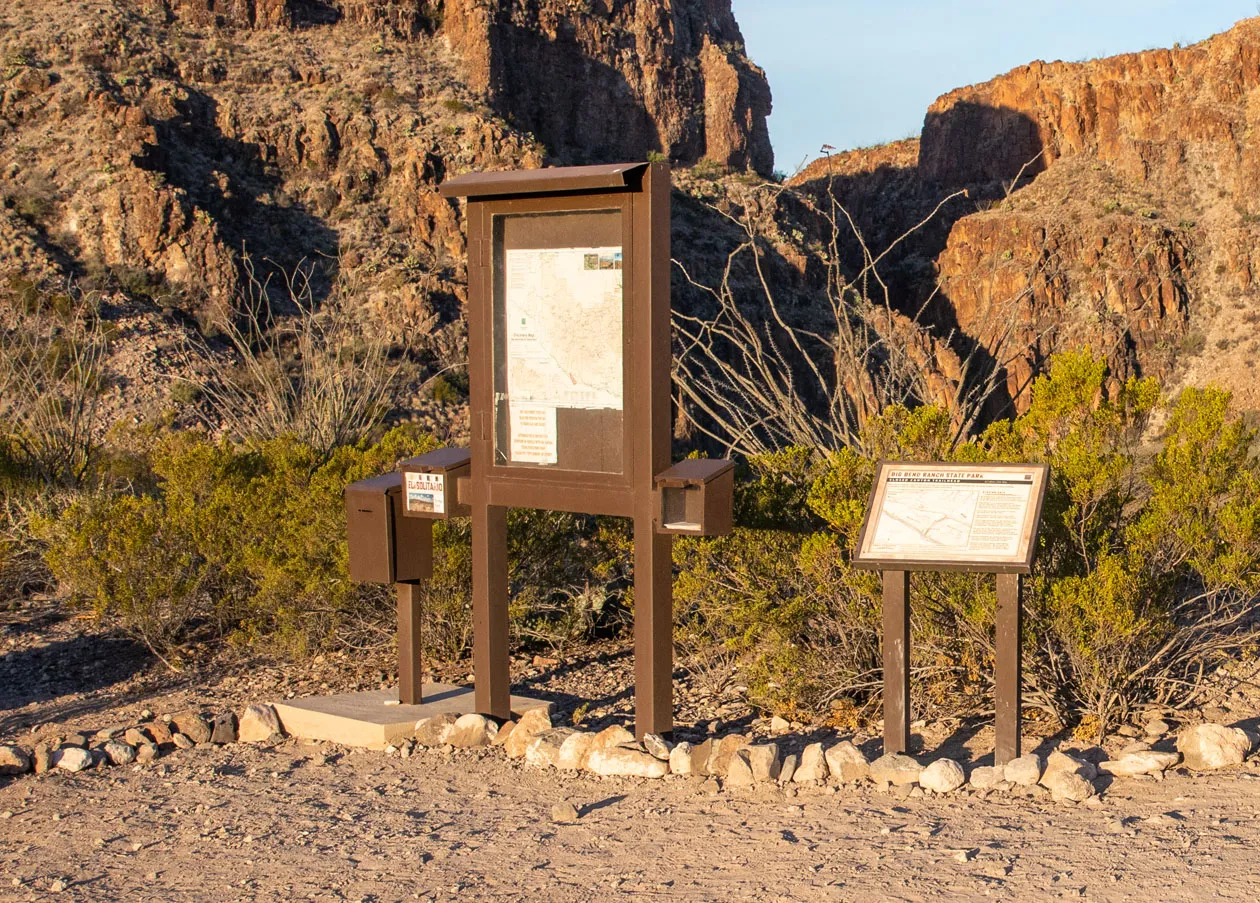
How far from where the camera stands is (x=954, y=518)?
513cm

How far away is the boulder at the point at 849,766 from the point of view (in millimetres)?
5016

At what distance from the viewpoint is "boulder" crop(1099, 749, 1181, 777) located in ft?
16.1

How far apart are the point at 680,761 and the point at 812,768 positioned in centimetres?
51

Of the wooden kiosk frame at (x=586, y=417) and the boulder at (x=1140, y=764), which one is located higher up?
the wooden kiosk frame at (x=586, y=417)

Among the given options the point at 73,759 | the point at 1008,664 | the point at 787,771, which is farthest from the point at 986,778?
the point at 73,759

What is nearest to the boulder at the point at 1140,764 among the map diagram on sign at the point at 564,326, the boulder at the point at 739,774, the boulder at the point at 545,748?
the boulder at the point at 739,774

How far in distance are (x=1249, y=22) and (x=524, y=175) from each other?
56770 millimetres

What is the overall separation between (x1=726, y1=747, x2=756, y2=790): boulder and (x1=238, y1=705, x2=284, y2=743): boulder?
2.18m

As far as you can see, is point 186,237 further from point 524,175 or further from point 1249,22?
point 1249,22

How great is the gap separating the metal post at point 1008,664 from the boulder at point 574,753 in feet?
5.09

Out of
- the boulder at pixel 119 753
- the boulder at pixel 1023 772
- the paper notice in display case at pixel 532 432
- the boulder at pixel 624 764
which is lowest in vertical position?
the boulder at pixel 119 753

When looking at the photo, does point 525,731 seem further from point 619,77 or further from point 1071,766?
point 619,77

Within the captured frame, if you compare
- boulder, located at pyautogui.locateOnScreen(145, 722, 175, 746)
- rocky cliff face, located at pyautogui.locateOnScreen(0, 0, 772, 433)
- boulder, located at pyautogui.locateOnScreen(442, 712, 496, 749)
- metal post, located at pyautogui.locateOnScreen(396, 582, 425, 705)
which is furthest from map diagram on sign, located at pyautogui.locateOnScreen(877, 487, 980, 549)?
rocky cliff face, located at pyautogui.locateOnScreen(0, 0, 772, 433)

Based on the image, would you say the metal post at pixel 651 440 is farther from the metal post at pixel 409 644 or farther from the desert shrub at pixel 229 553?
the desert shrub at pixel 229 553
